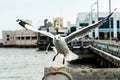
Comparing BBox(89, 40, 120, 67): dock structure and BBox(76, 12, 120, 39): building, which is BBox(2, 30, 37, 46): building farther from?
BBox(89, 40, 120, 67): dock structure

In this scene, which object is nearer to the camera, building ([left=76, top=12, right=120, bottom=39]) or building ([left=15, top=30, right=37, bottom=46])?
building ([left=76, top=12, right=120, bottom=39])

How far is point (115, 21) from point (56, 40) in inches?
3780

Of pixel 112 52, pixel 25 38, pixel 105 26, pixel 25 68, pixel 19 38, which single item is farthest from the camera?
pixel 19 38

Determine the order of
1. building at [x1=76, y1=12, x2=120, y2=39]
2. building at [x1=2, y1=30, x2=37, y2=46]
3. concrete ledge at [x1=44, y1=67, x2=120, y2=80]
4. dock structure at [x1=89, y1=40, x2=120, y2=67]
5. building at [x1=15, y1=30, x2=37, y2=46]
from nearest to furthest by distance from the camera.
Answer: concrete ledge at [x1=44, y1=67, x2=120, y2=80] < dock structure at [x1=89, y1=40, x2=120, y2=67] < building at [x1=76, y1=12, x2=120, y2=39] < building at [x1=15, y1=30, x2=37, y2=46] < building at [x1=2, y1=30, x2=37, y2=46]

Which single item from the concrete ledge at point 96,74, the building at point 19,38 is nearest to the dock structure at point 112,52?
the concrete ledge at point 96,74

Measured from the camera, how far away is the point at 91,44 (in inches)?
2574

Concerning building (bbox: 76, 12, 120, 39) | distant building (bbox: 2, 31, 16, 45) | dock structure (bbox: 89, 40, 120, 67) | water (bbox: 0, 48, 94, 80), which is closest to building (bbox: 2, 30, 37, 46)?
distant building (bbox: 2, 31, 16, 45)

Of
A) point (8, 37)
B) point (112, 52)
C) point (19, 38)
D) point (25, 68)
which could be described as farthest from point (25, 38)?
point (112, 52)

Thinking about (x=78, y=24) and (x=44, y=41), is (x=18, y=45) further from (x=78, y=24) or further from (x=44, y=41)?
(x=44, y=41)

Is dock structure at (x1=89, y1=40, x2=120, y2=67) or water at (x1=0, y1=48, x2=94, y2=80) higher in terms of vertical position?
dock structure at (x1=89, y1=40, x2=120, y2=67)

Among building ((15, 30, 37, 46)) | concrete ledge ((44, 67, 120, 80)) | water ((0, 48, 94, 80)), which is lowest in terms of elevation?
water ((0, 48, 94, 80))

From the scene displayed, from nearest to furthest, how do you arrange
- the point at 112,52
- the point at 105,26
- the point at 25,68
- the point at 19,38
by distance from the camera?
1. the point at 112,52
2. the point at 25,68
3. the point at 105,26
4. the point at 19,38

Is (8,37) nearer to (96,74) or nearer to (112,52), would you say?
(112,52)

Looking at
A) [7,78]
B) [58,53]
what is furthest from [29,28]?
[7,78]
